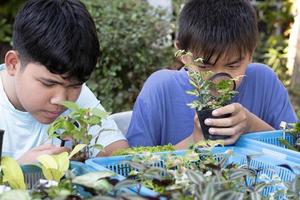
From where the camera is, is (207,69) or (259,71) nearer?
(207,69)

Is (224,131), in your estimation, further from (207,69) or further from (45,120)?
(45,120)

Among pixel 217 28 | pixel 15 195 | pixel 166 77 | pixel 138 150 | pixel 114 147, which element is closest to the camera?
pixel 15 195

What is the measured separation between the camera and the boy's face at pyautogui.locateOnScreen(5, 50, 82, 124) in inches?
65.5

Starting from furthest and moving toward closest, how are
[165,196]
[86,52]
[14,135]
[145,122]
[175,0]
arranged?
[175,0]
[145,122]
[14,135]
[86,52]
[165,196]

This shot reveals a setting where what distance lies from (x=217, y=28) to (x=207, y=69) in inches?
7.4

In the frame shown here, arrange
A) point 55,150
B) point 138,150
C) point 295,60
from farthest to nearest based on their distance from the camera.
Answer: point 295,60
point 138,150
point 55,150

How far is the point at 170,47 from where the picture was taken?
173 inches

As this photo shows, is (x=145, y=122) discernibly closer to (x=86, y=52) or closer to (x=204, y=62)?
(x=204, y=62)

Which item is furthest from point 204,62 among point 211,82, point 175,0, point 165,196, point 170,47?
point 175,0

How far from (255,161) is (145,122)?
26.7 inches

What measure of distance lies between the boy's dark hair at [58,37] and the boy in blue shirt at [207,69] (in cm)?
39

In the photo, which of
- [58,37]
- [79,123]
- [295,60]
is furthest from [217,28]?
[295,60]

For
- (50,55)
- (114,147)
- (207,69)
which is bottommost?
(114,147)

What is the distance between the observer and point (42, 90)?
1670mm
